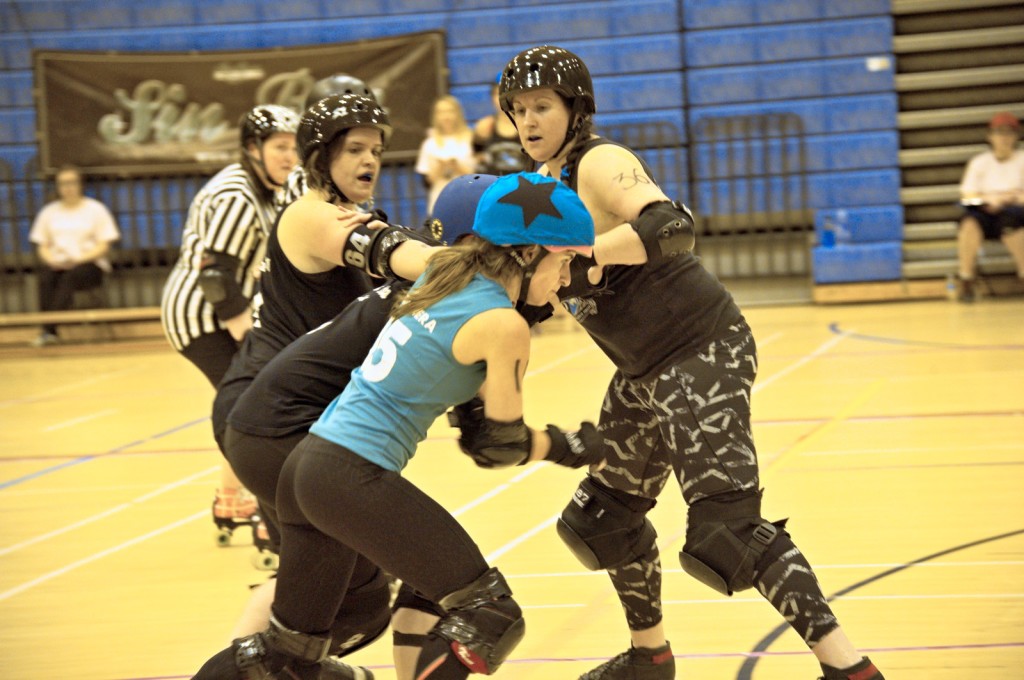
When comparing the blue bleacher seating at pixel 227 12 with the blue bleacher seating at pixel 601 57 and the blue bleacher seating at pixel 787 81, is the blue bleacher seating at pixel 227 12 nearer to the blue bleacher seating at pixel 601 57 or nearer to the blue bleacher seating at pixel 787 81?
the blue bleacher seating at pixel 601 57

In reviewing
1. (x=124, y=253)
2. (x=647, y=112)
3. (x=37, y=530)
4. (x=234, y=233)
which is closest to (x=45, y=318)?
(x=124, y=253)

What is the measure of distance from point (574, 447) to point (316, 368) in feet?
2.00

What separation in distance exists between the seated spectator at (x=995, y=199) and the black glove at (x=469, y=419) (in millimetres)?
8879

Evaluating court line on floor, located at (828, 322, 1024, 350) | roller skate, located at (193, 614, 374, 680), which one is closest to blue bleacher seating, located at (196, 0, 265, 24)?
court line on floor, located at (828, 322, 1024, 350)

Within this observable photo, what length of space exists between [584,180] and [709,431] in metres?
0.66

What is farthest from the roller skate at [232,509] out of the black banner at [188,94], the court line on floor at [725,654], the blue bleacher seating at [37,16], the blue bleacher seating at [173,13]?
the blue bleacher seating at [37,16]

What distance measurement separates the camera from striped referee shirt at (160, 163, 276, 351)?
183 inches

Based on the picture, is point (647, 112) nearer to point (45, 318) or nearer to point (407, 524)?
point (45, 318)

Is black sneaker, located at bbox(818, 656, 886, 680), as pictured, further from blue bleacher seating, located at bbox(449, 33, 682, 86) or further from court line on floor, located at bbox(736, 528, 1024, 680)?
blue bleacher seating, located at bbox(449, 33, 682, 86)

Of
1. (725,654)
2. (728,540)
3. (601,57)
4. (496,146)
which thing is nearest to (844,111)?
(601,57)

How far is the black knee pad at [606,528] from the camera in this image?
3268mm

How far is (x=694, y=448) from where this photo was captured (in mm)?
2986

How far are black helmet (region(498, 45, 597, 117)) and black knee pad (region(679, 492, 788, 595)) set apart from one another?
0.99 m

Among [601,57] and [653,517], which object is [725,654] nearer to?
[653,517]
